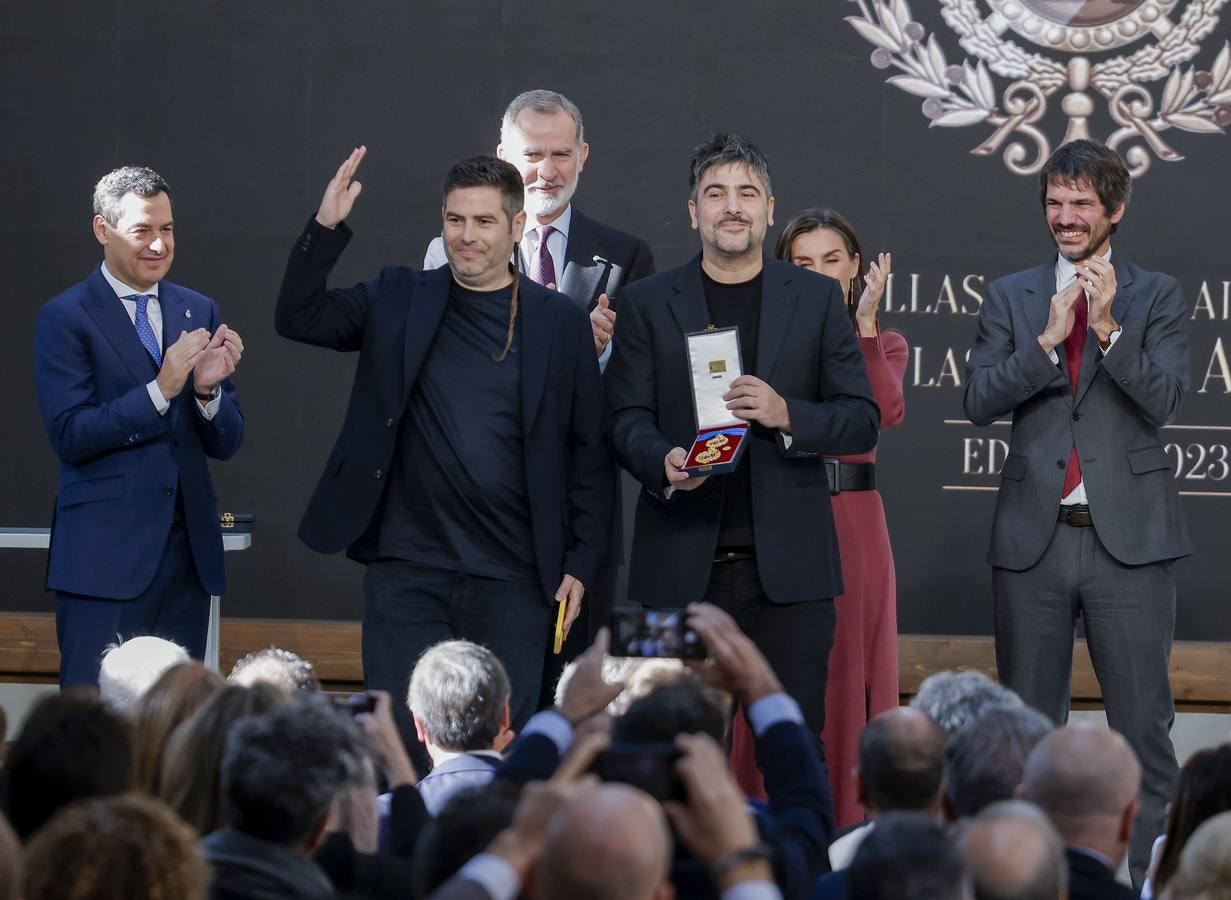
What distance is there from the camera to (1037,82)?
6852mm

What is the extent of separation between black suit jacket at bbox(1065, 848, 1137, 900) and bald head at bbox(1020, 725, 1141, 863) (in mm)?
36

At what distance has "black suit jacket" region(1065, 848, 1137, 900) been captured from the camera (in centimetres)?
243

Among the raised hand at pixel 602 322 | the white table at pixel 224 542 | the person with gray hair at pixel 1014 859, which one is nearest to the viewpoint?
the person with gray hair at pixel 1014 859

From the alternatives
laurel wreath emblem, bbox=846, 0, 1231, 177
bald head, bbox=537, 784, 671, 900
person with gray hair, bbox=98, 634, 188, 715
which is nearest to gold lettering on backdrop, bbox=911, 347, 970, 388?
laurel wreath emblem, bbox=846, 0, 1231, 177

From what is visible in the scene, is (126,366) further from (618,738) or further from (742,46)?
(742,46)

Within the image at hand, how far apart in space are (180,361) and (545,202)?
1102 mm

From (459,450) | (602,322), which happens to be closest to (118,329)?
(459,450)

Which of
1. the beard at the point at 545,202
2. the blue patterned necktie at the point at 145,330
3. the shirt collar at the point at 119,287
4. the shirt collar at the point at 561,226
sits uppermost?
the beard at the point at 545,202

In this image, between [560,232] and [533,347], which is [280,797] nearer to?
[533,347]

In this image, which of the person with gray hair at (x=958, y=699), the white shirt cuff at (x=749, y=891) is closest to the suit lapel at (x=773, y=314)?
the person with gray hair at (x=958, y=699)

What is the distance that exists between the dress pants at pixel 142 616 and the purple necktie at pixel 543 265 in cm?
120

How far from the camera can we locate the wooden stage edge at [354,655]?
252 inches

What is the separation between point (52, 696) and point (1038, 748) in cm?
142

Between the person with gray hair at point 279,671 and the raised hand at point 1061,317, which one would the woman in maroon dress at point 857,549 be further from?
the person with gray hair at point 279,671
